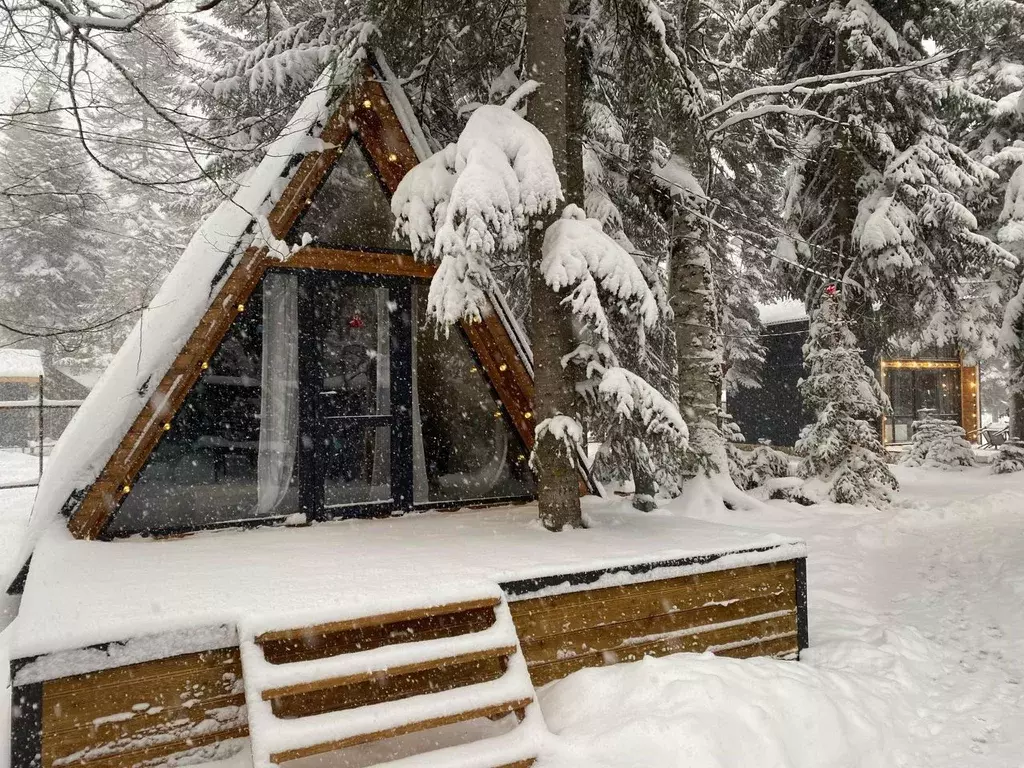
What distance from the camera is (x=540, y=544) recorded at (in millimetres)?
4582

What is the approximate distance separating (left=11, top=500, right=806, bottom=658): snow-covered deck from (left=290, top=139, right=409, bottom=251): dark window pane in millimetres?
2412

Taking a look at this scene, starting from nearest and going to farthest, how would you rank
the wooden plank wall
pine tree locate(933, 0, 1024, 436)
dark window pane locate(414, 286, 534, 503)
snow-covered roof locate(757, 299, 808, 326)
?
1. the wooden plank wall
2. dark window pane locate(414, 286, 534, 503)
3. pine tree locate(933, 0, 1024, 436)
4. snow-covered roof locate(757, 299, 808, 326)

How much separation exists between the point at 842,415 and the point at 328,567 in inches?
374

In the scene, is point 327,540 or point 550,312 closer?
point 327,540

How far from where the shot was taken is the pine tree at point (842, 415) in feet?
35.0

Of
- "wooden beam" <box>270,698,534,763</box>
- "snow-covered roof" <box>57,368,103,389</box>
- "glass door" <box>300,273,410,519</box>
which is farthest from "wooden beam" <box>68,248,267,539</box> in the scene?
"snow-covered roof" <box>57,368,103,389</box>

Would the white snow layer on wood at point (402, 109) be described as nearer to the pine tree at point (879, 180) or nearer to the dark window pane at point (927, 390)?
the pine tree at point (879, 180)

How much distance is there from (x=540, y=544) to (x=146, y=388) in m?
3.04

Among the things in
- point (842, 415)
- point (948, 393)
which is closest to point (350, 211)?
point (842, 415)

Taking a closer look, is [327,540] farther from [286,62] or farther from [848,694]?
[286,62]

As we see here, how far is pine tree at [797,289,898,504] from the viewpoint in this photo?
10.7 m

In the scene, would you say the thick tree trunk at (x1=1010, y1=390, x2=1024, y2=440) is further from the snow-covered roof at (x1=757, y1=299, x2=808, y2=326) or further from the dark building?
the snow-covered roof at (x1=757, y1=299, x2=808, y2=326)

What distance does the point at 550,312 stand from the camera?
5.30 metres

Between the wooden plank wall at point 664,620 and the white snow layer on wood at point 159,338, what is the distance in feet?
10.4
